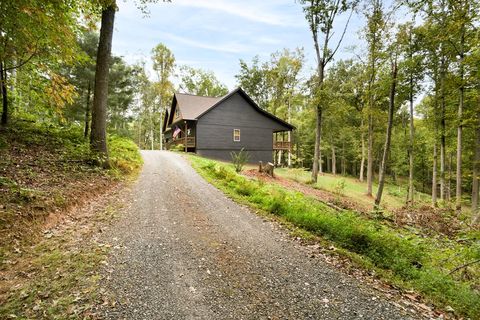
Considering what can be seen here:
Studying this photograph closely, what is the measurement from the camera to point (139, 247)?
4195mm

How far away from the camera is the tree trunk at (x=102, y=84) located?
27.1 feet

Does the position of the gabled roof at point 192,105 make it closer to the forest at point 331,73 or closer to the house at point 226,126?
the house at point 226,126

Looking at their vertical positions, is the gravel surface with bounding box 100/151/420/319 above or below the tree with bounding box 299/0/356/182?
below

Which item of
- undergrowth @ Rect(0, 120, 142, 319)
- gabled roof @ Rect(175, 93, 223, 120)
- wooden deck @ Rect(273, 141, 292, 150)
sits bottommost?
undergrowth @ Rect(0, 120, 142, 319)

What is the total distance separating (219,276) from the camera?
356 cm

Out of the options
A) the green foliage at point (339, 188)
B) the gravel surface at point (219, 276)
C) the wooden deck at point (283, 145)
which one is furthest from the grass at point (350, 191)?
the gravel surface at point (219, 276)

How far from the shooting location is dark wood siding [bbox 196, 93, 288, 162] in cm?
2292

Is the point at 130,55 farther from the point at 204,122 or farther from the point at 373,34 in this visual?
the point at 373,34

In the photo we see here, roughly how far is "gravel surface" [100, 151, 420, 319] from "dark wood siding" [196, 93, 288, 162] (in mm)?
17351

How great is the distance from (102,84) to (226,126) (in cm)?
1584

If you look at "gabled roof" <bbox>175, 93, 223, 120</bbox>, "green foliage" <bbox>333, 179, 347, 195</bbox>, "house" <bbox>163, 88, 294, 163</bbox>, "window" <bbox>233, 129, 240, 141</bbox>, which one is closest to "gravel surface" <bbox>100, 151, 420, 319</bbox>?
"green foliage" <bbox>333, 179, 347, 195</bbox>

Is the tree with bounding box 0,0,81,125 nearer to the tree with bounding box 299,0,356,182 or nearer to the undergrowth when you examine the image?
the undergrowth

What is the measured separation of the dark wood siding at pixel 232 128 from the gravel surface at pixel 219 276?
56.9 feet

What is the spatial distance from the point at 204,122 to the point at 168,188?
49.5ft
